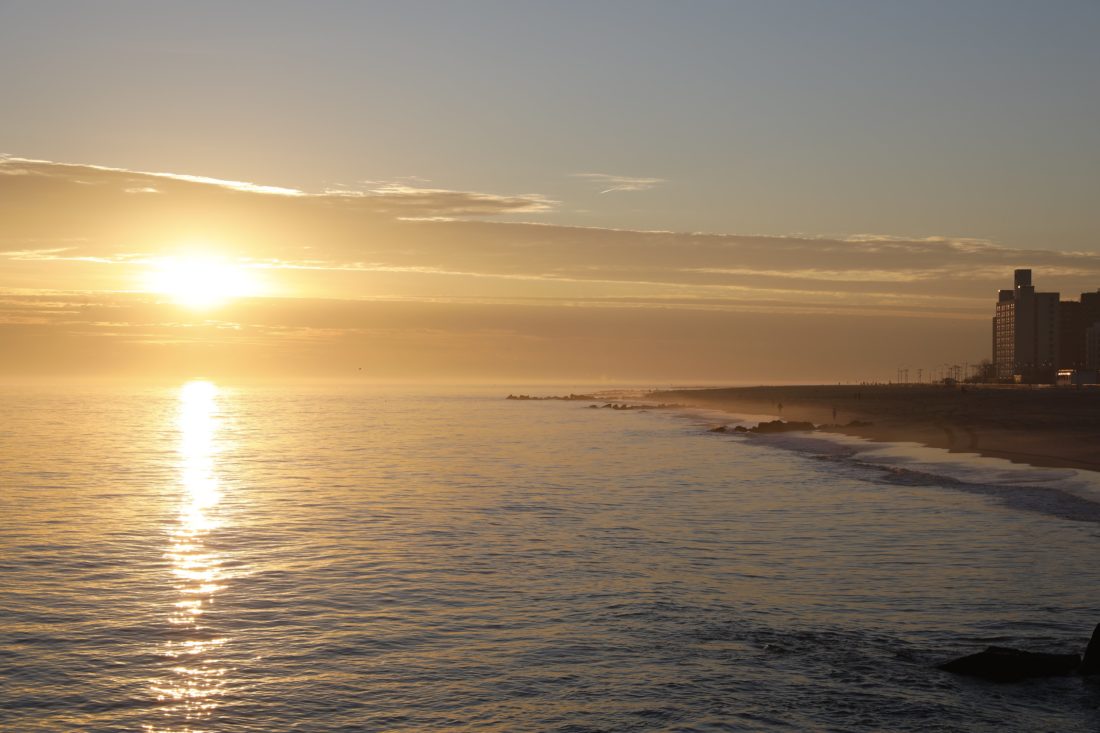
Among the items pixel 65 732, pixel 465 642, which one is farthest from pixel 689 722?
pixel 65 732

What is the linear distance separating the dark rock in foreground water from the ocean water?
1.03ft

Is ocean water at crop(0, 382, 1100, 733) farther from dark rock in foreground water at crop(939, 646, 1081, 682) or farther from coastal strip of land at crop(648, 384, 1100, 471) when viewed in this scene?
coastal strip of land at crop(648, 384, 1100, 471)

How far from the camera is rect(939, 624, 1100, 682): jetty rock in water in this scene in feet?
52.0

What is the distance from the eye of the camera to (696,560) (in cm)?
2692

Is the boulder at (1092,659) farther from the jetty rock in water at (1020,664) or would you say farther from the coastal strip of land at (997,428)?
the coastal strip of land at (997,428)

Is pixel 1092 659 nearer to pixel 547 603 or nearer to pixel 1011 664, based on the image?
pixel 1011 664

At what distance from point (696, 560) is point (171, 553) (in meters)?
15.7

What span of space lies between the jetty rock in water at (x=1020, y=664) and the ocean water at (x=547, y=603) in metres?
0.31

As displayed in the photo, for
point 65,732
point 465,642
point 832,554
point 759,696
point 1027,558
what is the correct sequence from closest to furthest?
point 65,732 < point 759,696 < point 465,642 < point 1027,558 < point 832,554

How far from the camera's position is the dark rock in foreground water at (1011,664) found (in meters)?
15.9

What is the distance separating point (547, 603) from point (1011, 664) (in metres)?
9.71

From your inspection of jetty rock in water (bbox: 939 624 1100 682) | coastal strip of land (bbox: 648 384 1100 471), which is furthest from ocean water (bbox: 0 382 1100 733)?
coastal strip of land (bbox: 648 384 1100 471)

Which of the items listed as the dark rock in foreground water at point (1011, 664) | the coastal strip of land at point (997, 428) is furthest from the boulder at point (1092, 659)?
the coastal strip of land at point (997, 428)

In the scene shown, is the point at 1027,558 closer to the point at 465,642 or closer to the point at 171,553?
the point at 465,642
